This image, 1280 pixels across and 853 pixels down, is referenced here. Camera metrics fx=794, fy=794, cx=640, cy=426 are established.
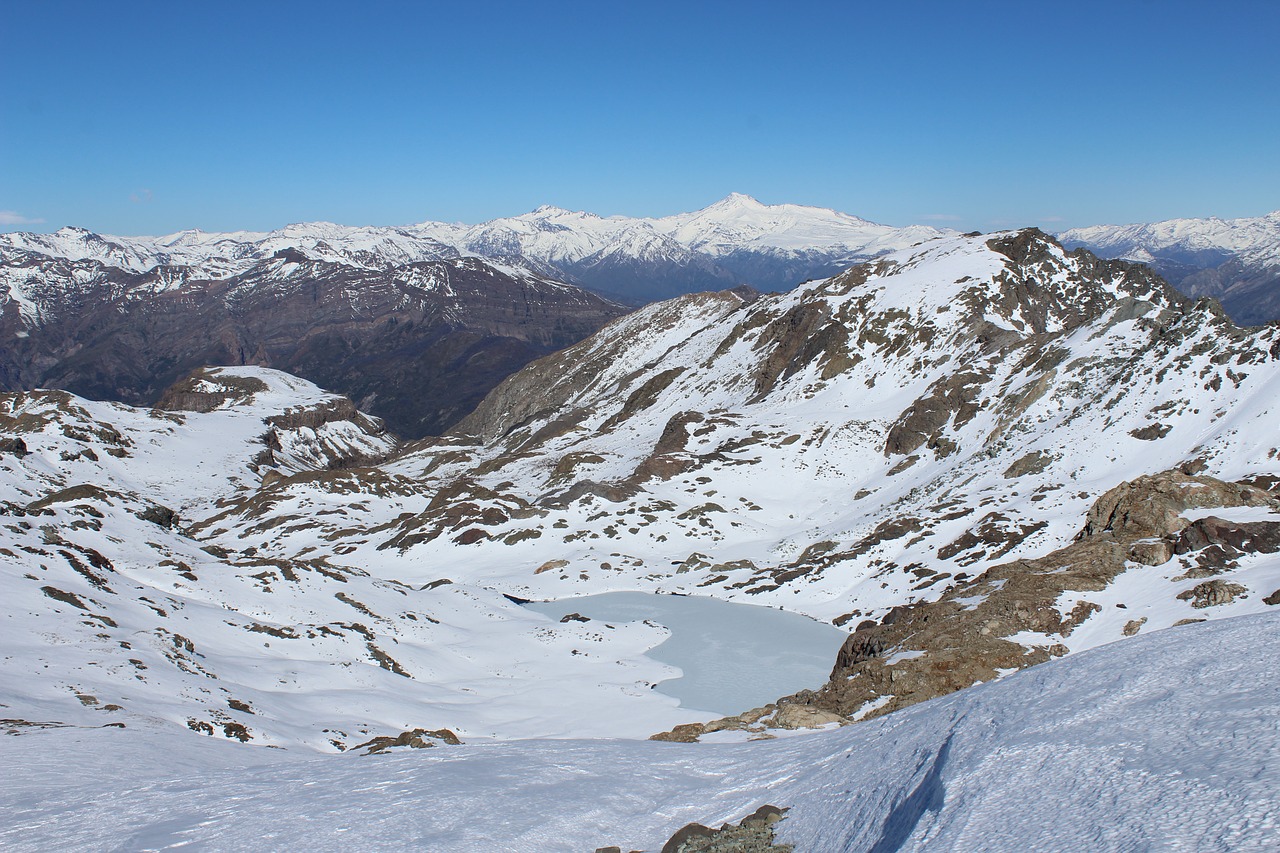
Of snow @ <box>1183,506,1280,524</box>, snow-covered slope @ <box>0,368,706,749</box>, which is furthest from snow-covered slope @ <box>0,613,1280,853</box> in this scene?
snow @ <box>1183,506,1280,524</box>

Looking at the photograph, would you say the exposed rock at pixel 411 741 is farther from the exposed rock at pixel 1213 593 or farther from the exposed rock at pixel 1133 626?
the exposed rock at pixel 1213 593

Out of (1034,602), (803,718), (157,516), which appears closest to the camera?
(803,718)

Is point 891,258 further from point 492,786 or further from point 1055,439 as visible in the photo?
point 492,786

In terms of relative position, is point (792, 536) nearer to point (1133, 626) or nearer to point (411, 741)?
point (1133, 626)

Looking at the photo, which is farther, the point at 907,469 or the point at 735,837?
the point at 907,469

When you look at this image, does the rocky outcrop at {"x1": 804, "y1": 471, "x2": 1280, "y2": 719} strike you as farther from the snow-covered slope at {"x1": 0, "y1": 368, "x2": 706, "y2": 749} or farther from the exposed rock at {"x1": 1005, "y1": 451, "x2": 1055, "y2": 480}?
the exposed rock at {"x1": 1005, "y1": 451, "x2": 1055, "y2": 480}

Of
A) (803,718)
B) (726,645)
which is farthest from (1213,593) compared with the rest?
(726,645)

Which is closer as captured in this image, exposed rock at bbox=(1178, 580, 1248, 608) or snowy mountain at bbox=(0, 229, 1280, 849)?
snowy mountain at bbox=(0, 229, 1280, 849)
